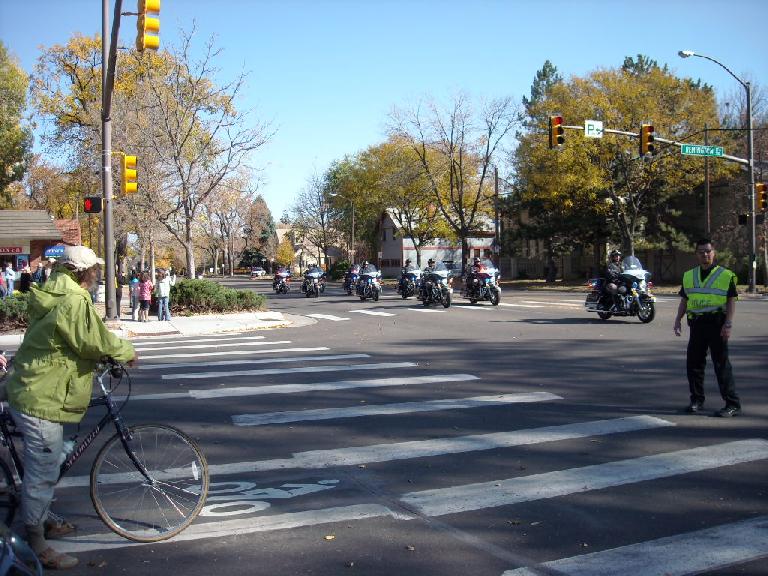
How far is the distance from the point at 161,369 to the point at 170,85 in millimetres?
17263

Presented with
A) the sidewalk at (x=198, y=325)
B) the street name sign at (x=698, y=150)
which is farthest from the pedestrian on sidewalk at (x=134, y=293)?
the street name sign at (x=698, y=150)

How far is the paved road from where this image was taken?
15.2 ft

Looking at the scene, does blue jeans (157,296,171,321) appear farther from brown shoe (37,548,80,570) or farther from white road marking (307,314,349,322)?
brown shoe (37,548,80,570)

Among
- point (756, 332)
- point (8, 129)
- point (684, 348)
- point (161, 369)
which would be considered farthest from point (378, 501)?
point (8, 129)

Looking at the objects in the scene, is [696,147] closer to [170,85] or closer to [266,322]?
[266,322]

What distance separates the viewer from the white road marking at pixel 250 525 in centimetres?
490

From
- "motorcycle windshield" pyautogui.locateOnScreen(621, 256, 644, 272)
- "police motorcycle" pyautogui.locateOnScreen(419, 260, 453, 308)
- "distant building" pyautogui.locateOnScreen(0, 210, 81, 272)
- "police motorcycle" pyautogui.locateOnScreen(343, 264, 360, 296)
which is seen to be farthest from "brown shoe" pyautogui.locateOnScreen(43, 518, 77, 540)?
"distant building" pyautogui.locateOnScreen(0, 210, 81, 272)

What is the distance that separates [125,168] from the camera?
61.2ft

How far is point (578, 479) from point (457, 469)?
0.99 meters

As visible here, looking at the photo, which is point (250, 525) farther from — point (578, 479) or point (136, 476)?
point (578, 479)

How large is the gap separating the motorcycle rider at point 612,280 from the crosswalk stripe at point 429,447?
36.7ft

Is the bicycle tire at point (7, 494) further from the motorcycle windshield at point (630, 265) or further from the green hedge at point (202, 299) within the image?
the green hedge at point (202, 299)

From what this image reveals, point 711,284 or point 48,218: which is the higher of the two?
point 48,218

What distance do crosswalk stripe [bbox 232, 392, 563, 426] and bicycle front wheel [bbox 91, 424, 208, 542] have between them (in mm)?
3094
